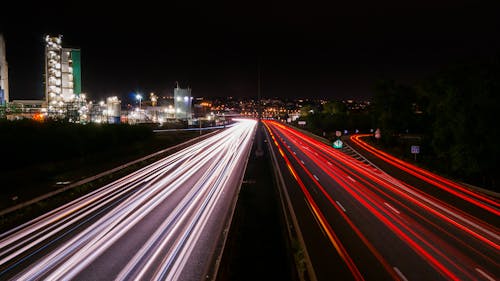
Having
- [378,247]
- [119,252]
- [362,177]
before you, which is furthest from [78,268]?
[362,177]

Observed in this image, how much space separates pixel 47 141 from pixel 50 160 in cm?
163

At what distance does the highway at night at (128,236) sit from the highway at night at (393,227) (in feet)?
12.1

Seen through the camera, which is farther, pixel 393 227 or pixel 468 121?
pixel 468 121

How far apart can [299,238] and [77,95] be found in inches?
2864

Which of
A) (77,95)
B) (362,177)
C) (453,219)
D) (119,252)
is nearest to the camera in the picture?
(119,252)

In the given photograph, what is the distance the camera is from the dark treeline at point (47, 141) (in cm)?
2683

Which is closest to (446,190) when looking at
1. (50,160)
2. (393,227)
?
(393,227)

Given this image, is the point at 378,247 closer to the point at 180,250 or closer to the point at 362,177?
the point at 180,250

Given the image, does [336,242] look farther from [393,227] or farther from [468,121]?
[468,121]

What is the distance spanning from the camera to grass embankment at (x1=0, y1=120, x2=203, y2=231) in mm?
18844

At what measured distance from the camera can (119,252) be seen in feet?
39.0

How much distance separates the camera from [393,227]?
585 inches

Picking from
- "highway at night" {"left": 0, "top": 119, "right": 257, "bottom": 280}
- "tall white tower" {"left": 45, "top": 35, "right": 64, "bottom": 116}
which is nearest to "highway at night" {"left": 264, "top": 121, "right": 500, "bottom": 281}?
"highway at night" {"left": 0, "top": 119, "right": 257, "bottom": 280}

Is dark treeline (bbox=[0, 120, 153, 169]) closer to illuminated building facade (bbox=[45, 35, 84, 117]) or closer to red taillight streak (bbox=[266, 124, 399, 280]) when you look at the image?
red taillight streak (bbox=[266, 124, 399, 280])
